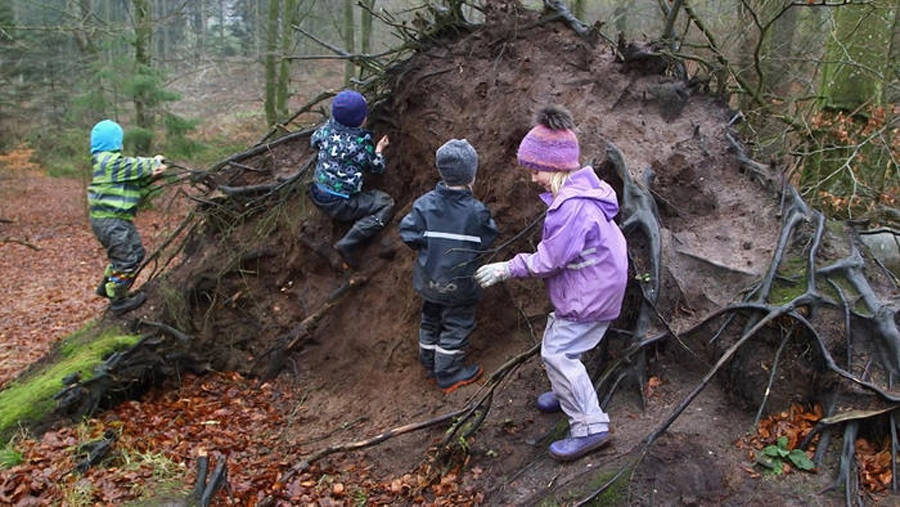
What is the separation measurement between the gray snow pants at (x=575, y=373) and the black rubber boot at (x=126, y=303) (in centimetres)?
553

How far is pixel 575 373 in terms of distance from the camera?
414cm

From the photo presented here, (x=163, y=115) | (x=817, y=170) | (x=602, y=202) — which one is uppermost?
(x=602, y=202)

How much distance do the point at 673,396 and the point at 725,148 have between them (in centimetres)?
239

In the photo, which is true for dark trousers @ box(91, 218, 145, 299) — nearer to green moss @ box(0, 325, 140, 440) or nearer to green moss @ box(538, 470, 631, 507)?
green moss @ box(0, 325, 140, 440)

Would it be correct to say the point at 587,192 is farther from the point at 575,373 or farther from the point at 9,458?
the point at 9,458

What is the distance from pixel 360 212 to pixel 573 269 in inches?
130

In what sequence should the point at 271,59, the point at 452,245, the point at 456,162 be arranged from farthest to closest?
the point at 271,59, the point at 452,245, the point at 456,162

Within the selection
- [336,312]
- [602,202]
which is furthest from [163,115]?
[602,202]

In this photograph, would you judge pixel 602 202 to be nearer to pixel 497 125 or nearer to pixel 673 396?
pixel 673 396

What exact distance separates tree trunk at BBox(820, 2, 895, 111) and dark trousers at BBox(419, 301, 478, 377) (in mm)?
5222

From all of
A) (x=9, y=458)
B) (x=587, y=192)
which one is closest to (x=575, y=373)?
(x=587, y=192)

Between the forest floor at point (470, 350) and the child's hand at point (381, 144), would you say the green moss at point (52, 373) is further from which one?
the child's hand at point (381, 144)

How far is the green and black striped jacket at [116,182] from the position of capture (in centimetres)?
740

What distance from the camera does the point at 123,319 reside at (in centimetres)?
770
